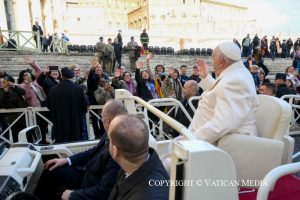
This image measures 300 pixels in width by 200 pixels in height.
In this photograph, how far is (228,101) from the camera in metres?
2.55

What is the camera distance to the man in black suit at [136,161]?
169cm

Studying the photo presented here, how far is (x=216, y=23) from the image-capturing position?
57156mm

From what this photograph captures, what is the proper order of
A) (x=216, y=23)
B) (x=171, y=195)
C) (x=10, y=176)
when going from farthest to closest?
(x=216, y=23)
(x=10, y=176)
(x=171, y=195)

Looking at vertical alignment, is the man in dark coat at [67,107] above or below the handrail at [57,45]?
below

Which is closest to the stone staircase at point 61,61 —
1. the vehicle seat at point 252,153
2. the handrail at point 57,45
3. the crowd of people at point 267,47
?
the crowd of people at point 267,47

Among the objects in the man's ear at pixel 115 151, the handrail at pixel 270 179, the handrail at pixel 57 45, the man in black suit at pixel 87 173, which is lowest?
the man in black suit at pixel 87 173

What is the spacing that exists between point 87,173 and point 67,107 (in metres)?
2.68

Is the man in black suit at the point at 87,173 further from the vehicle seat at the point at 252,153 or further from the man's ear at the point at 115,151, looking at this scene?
the vehicle seat at the point at 252,153

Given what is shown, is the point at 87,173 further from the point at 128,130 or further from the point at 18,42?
the point at 18,42

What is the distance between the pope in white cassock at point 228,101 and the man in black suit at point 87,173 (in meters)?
0.76

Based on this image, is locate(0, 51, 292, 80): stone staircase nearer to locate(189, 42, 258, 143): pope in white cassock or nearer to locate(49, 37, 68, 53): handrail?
locate(49, 37, 68, 53): handrail

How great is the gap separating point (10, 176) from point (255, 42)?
22.2 meters

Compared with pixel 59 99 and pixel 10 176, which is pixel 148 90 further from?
pixel 10 176

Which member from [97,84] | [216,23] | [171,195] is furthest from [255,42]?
[216,23]
